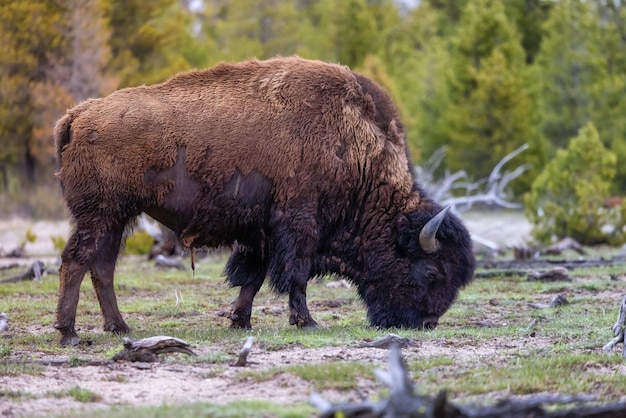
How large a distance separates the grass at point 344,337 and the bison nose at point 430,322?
0.27 ft

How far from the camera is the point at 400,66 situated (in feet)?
143

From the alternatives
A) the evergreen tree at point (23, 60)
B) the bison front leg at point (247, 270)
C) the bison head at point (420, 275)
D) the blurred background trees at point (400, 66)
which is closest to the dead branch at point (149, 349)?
the bison front leg at point (247, 270)

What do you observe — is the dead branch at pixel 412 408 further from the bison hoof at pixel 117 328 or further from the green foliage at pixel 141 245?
the green foliage at pixel 141 245

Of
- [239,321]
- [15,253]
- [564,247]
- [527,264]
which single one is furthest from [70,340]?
[564,247]

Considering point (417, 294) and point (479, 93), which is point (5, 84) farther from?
point (417, 294)

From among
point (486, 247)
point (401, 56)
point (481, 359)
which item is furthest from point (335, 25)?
point (481, 359)

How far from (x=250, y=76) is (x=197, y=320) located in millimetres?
2662

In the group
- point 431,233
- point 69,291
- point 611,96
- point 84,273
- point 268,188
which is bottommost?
point 611,96

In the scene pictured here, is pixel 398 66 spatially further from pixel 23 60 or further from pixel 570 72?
pixel 23 60

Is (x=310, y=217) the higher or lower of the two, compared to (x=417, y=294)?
higher

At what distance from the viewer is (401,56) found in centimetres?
4509

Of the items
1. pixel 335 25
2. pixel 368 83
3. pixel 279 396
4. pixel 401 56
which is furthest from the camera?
pixel 401 56

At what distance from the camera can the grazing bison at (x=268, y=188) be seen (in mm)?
8922

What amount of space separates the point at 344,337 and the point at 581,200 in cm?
1430
